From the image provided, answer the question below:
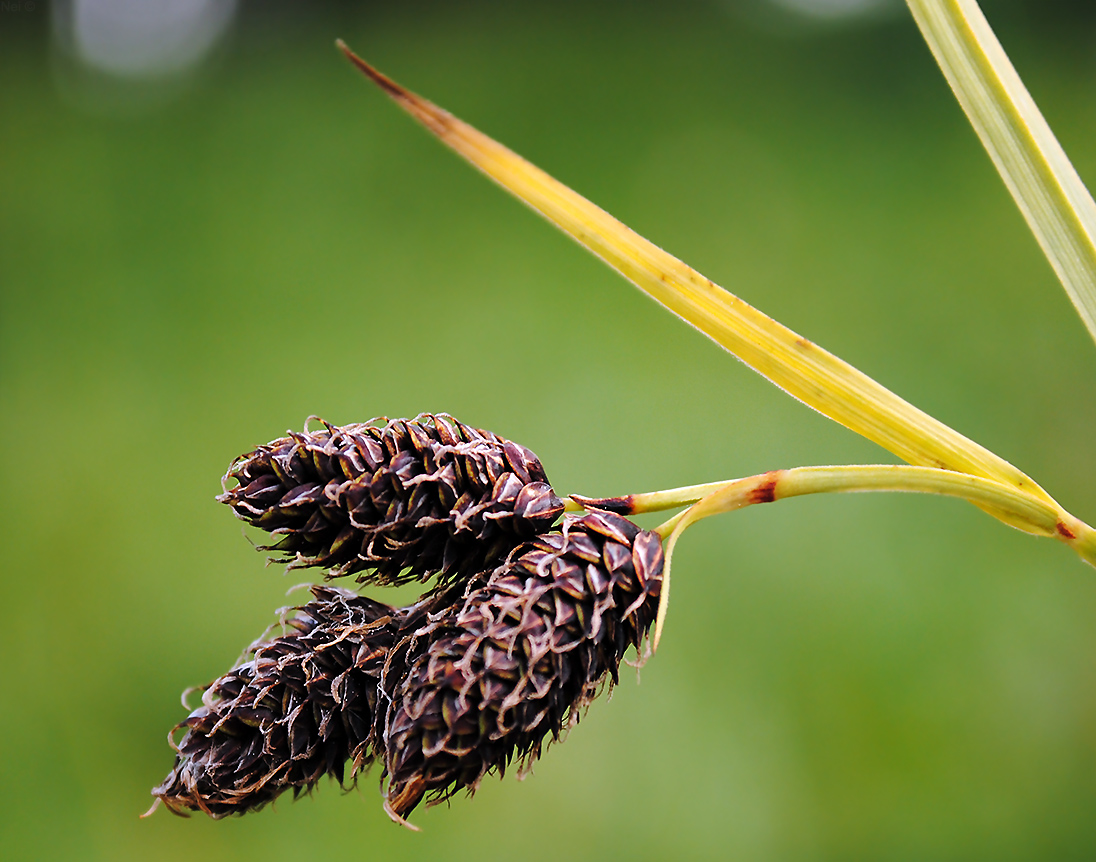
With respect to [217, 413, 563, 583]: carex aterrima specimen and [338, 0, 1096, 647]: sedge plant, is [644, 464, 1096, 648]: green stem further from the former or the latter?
[217, 413, 563, 583]: carex aterrima specimen

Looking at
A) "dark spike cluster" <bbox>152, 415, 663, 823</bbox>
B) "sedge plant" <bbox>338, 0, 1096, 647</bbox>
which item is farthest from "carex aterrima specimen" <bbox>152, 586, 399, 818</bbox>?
"sedge plant" <bbox>338, 0, 1096, 647</bbox>

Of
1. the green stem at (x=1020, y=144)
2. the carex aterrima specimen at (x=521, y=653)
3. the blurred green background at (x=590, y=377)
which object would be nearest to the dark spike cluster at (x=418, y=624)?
the carex aterrima specimen at (x=521, y=653)

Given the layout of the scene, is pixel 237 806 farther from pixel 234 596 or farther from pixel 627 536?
pixel 234 596

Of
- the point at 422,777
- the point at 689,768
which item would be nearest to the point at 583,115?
the point at 689,768

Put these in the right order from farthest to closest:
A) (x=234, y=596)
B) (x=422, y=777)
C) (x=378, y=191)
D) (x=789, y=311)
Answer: (x=378, y=191) < (x=789, y=311) < (x=234, y=596) < (x=422, y=777)

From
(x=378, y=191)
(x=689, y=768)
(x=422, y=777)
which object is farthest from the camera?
(x=378, y=191)

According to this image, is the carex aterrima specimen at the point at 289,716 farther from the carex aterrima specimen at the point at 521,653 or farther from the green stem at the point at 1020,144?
the green stem at the point at 1020,144
